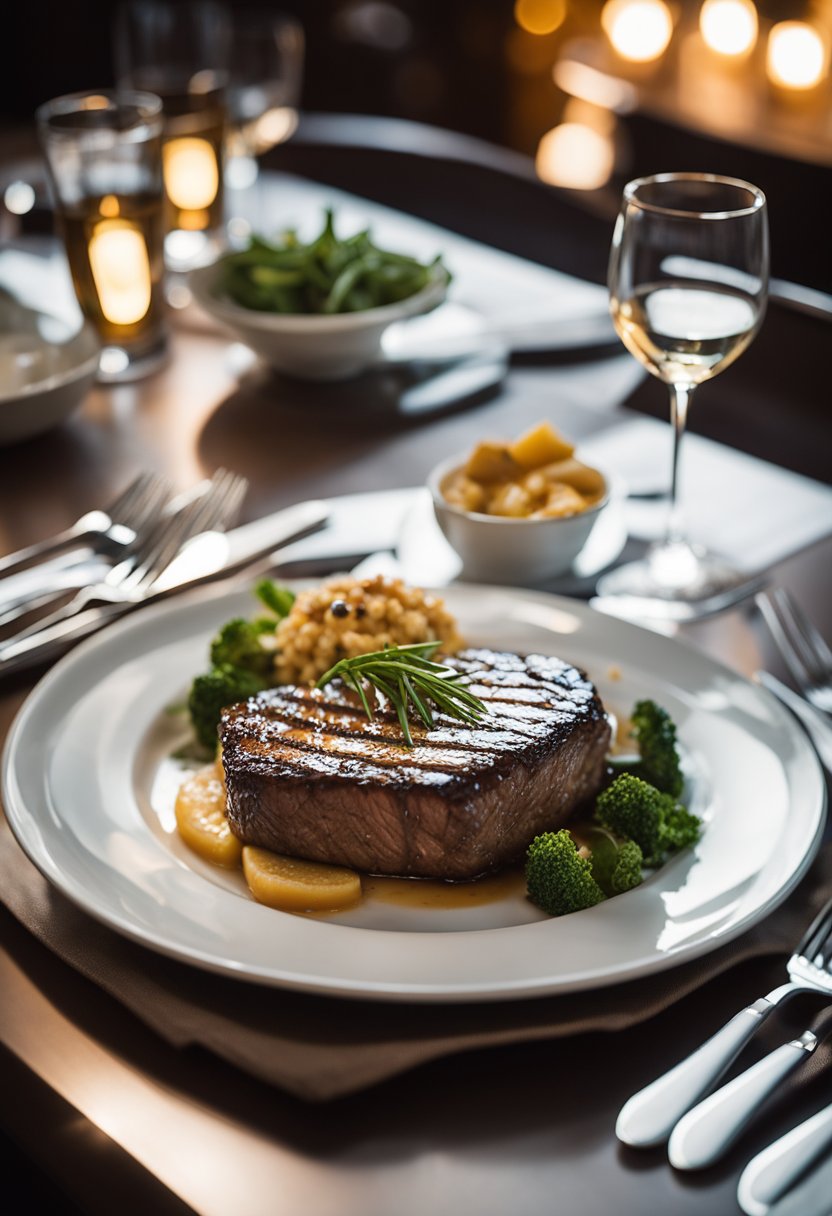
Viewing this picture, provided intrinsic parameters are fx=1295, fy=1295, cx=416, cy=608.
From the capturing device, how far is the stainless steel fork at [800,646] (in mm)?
1722

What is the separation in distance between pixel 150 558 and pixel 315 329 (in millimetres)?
741

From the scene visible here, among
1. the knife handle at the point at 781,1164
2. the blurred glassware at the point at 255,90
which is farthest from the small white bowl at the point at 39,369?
the knife handle at the point at 781,1164

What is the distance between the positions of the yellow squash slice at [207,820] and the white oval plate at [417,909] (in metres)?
0.02

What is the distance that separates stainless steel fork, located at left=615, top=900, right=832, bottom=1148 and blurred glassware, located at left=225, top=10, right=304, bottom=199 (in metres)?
2.73

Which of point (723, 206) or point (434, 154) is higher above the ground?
point (723, 206)

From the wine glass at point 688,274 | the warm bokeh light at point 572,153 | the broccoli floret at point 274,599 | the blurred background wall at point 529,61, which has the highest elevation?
the wine glass at point 688,274

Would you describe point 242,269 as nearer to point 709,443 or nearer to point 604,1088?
point 709,443

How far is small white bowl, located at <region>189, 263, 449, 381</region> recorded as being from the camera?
2572 mm

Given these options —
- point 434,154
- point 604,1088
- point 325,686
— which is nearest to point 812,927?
point 604,1088

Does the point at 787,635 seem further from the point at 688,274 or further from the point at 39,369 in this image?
the point at 39,369

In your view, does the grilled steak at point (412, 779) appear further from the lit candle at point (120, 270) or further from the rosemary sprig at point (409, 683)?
the lit candle at point (120, 270)

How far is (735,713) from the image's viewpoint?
163 centimetres

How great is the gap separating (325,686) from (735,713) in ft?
1.69

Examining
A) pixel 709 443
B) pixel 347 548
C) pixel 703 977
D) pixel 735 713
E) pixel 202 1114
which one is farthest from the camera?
pixel 709 443
